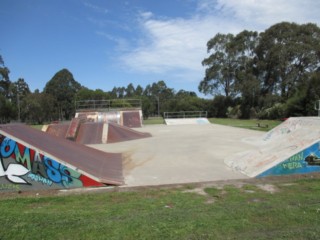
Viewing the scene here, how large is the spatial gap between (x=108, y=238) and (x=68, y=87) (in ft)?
286

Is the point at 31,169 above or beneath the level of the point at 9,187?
above

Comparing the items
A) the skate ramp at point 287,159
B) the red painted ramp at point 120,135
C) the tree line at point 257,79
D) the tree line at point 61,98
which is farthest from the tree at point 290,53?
the skate ramp at point 287,159

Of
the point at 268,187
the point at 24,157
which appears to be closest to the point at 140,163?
the point at 24,157

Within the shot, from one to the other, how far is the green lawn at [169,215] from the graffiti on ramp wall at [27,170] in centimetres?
61

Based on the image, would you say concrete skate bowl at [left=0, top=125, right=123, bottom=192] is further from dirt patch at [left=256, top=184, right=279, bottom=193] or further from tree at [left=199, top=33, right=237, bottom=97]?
tree at [left=199, top=33, right=237, bottom=97]

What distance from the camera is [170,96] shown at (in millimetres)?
108250

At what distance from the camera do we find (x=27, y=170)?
6.87 metres

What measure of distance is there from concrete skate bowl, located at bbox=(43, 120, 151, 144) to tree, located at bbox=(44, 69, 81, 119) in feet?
210

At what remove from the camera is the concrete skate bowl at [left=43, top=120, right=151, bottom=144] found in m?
18.6

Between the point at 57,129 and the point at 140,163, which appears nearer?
the point at 140,163

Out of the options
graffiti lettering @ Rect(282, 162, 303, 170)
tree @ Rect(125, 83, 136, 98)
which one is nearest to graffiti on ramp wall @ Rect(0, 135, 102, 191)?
graffiti lettering @ Rect(282, 162, 303, 170)

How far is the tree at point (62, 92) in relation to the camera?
83.3 meters

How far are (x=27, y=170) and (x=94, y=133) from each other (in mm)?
12677

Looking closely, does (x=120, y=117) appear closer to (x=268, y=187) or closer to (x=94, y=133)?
(x=94, y=133)
